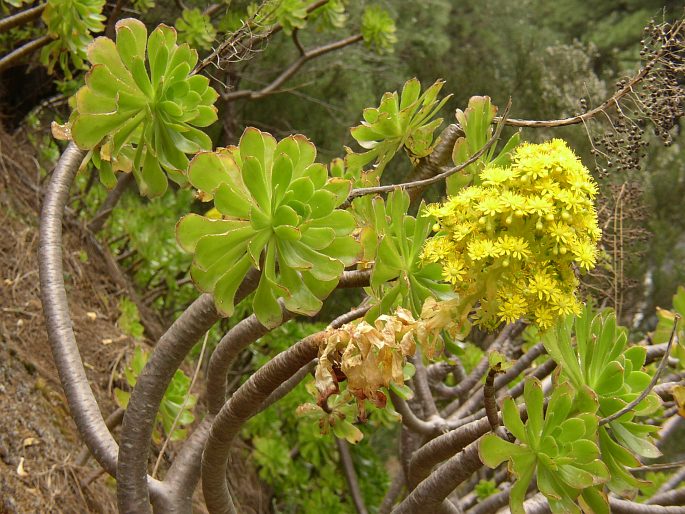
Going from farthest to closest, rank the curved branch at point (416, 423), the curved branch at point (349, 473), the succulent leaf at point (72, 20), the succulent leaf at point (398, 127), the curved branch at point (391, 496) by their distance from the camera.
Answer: the curved branch at point (349, 473) < the curved branch at point (391, 496) < the succulent leaf at point (72, 20) < the curved branch at point (416, 423) < the succulent leaf at point (398, 127)

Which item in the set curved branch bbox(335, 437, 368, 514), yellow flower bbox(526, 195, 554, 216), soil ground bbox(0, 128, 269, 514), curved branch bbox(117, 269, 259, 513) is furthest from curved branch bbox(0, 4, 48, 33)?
curved branch bbox(335, 437, 368, 514)

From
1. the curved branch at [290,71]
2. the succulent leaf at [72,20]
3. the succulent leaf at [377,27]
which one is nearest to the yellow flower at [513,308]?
the succulent leaf at [72,20]

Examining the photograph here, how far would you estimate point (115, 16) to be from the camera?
10.8ft

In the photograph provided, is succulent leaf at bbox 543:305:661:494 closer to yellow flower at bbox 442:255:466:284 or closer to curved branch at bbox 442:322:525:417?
yellow flower at bbox 442:255:466:284

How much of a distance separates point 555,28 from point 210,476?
8.29 metres

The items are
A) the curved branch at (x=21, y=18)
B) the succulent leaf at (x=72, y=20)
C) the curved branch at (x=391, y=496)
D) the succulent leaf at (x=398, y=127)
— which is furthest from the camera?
the curved branch at (x=391, y=496)

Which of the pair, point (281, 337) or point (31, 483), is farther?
point (281, 337)

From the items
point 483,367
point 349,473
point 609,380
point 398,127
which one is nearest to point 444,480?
point 609,380

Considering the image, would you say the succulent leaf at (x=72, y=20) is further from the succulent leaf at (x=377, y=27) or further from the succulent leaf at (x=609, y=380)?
the succulent leaf at (x=609, y=380)

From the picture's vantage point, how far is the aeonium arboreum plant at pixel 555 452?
113 cm

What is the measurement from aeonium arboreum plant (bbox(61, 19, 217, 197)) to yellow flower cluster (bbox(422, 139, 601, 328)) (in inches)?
22.1

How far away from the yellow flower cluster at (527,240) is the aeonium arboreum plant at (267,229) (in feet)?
0.70

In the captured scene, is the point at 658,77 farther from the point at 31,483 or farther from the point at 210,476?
the point at 31,483

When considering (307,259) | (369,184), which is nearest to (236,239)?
(307,259)
